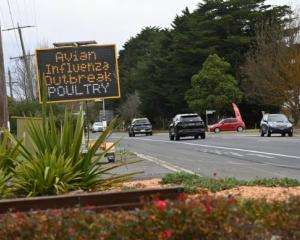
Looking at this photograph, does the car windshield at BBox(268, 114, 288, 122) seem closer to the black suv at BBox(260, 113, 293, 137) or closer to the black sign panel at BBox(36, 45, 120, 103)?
the black suv at BBox(260, 113, 293, 137)

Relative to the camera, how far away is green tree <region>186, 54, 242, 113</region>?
6769 cm

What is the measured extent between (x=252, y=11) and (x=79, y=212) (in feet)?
233

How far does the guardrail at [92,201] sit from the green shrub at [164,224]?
139cm

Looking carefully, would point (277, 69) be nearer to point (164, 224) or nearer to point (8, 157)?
point (8, 157)

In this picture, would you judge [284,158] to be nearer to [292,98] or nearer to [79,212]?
[79,212]

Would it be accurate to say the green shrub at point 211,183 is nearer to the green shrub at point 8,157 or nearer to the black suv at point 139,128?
the green shrub at point 8,157

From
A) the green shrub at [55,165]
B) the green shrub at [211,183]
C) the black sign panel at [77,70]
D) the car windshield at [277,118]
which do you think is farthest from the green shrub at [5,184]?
the car windshield at [277,118]

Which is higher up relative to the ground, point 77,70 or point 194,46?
point 194,46

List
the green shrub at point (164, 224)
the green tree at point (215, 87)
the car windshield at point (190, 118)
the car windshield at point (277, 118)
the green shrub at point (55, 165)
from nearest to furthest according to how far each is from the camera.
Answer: the green shrub at point (164, 224), the green shrub at point (55, 165), the car windshield at point (190, 118), the car windshield at point (277, 118), the green tree at point (215, 87)

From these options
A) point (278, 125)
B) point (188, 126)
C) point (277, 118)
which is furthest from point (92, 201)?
point (277, 118)

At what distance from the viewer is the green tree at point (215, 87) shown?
222ft

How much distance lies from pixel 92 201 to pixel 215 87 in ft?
205

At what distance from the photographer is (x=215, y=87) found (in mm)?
68625

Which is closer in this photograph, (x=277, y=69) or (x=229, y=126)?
(x=277, y=69)
